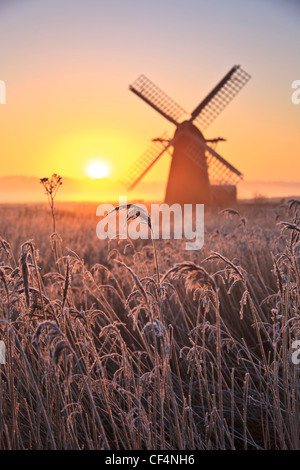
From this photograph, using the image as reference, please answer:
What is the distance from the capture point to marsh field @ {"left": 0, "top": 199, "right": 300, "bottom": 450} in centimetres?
172

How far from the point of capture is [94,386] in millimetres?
2182

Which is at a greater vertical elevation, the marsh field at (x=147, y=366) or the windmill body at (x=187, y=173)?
the windmill body at (x=187, y=173)

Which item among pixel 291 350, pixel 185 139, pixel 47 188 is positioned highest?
pixel 185 139

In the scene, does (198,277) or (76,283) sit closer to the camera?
(198,277)

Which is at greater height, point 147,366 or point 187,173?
point 187,173

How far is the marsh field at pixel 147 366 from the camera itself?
1.72 meters

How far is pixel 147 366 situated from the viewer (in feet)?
10.3

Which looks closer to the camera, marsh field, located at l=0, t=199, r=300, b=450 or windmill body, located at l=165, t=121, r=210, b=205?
marsh field, located at l=0, t=199, r=300, b=450

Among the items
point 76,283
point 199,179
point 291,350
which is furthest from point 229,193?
point 291,350

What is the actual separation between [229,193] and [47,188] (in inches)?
942

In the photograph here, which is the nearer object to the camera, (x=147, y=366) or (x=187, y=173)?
(x=147, y=366)

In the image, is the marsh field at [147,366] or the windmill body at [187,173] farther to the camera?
the windmill body at [187,173]
